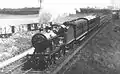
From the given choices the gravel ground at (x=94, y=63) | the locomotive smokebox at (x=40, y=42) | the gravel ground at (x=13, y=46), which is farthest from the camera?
the gravel ground at (x=13, y=46)

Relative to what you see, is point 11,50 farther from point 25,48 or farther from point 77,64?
point 77,64

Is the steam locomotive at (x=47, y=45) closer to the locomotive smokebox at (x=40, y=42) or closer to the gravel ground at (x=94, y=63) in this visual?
the locomotive smokebox at (x=40, y=42)

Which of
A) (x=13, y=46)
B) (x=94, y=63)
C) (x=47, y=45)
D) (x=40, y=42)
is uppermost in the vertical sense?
(x=40, y=42)

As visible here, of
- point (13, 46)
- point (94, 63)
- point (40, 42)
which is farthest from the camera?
point (13, 46)

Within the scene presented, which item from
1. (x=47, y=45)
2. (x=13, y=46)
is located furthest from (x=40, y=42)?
(x=13, y=46)

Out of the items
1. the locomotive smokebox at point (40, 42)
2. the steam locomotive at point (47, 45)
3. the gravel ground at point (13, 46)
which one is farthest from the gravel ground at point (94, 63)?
the gravel ground at point (13, 46)

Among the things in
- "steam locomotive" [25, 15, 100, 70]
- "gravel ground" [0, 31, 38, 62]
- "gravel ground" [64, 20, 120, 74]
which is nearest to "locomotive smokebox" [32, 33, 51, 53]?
"steam locomotive" [25, 15, 100, 70]

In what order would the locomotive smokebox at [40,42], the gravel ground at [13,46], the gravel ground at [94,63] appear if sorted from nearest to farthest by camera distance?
1. the gravel ground at [94,63]
2. the locomotive smokebox at [40,42]
3. the gravel ground at [13,46]

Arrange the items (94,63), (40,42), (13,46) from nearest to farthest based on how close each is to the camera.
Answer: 1. (40,42)
2. (94,63)
3. (13,46)

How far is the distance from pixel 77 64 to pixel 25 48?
9641 millimetres

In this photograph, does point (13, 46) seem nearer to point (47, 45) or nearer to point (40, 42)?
point (40, 42)

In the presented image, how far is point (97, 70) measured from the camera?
49.7 ft

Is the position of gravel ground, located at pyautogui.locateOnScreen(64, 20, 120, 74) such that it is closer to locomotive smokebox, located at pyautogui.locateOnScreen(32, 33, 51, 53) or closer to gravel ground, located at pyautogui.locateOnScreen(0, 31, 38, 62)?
locomotive smokebox, located at pyautogui.locateOnScreen(32, 33, 51, 53)

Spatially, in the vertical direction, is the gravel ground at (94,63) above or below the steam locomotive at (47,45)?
below
